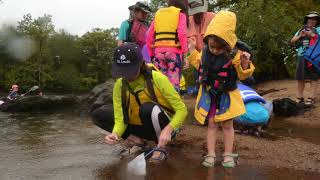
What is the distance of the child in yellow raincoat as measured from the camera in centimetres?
382

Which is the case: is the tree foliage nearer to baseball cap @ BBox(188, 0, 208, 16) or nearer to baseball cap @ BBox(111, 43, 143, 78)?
baseball cap @ BBox(188, 0, 208, 16)

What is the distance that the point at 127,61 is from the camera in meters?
3.74

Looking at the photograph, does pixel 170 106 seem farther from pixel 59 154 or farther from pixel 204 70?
pixel 59 154

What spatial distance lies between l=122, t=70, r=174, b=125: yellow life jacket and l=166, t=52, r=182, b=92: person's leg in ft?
4.15

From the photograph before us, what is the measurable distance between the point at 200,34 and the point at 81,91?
14470 mm

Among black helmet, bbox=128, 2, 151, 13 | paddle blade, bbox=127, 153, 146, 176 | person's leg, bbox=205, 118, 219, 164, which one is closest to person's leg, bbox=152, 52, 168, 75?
black helmet, bbox=128, 2, 151, 13

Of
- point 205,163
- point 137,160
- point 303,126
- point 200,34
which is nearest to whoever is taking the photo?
point 137,160

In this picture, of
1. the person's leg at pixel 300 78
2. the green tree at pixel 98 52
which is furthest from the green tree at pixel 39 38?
the person's leg at pixel 300 78

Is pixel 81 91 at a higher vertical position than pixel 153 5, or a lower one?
lower

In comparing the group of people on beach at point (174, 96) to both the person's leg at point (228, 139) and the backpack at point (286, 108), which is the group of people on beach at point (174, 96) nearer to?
the person's leg at point (228, 139)

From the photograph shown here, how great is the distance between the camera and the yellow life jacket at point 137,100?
3.96 meters

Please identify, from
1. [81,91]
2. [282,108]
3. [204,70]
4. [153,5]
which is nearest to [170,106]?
[204,70]

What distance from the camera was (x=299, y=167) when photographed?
374 cm

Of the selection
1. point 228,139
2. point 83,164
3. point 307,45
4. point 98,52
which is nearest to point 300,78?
point 307,45
